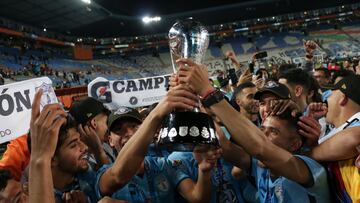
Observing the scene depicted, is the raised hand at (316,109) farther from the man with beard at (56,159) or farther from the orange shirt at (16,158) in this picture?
the orange shirt at (16,158)

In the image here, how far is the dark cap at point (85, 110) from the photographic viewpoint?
303cm

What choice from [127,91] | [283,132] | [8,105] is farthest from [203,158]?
[127,91]

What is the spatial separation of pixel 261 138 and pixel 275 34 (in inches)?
1374

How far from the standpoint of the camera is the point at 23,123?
3658 millimetres

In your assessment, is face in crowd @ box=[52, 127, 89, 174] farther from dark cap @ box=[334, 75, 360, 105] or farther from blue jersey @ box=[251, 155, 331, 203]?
dark cap @ box=[334, 75, 360, 105]

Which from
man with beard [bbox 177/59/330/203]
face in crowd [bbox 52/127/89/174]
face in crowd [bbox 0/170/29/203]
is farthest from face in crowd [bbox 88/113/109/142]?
man with beard [bbox 177/59/330/203]

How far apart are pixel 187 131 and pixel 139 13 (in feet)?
110

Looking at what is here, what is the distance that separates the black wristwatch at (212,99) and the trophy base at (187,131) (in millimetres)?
67

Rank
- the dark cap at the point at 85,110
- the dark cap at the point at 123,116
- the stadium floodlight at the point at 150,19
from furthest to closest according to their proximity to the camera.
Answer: the stadium floodlight at the point at 150,19 → the dark cap at the point at 85,110 → the dark cap at the point at 123,116

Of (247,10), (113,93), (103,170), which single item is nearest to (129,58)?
(247,10)

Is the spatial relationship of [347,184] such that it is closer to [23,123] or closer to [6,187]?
[6,187]

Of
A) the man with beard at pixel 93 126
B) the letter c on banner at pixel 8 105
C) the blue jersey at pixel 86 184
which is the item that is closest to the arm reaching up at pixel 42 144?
the blue jersey at pixel 86 184

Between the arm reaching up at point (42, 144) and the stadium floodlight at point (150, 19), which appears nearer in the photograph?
the arm reaching up at point (42, 144)

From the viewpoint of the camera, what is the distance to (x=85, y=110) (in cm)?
309
